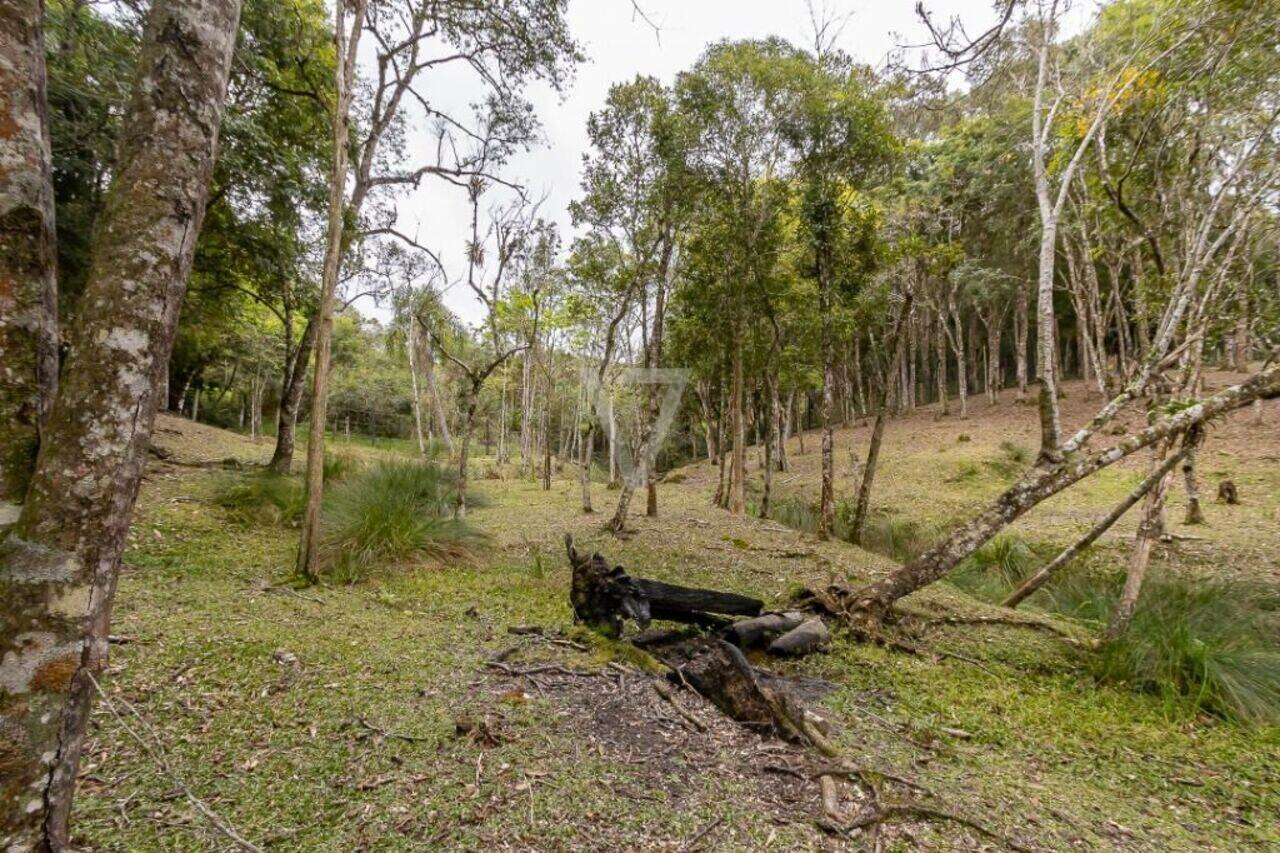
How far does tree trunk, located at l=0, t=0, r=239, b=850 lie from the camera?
3.44ft

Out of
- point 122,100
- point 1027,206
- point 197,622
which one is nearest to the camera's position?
point 197,622

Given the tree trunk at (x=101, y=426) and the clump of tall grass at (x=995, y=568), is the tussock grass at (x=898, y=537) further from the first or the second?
the tree trunk at (x=101, y=426)

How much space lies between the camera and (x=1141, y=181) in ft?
18.6

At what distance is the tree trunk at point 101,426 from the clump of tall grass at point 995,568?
24.7 feet

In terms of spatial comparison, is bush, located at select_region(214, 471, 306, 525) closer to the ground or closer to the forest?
the forest

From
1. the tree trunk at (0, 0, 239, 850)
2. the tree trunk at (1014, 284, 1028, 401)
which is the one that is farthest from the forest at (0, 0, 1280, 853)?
the tree trunk at (1014, 284, 1028, 401)

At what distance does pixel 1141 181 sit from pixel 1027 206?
41.1 ft

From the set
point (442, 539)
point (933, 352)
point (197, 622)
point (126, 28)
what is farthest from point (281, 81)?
point (933, 352)

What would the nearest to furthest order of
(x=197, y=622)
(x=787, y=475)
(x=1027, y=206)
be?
(x=197, y=622) < (x=1027, y=206) < (x=787, y=475)

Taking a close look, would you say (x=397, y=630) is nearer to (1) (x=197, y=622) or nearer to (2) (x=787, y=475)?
(1) (x=197, y=622)

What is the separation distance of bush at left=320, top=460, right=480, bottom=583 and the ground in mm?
297

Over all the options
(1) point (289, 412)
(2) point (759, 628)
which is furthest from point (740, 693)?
(1) point (289, 412)

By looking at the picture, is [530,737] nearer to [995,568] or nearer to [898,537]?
[995,568]

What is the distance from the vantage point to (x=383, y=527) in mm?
5156
